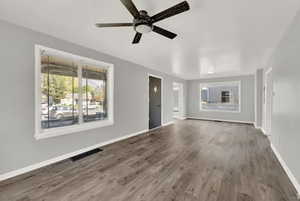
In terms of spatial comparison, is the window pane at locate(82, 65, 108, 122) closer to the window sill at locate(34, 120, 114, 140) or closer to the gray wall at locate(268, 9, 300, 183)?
the window sill at locate(34, 120, 114, 140)

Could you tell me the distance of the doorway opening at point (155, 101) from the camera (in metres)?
5.70

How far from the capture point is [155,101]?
596cm

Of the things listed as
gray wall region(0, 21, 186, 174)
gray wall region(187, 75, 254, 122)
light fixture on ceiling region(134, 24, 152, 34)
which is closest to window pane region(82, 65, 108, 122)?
gray wall region(0, 21, 186, 174)

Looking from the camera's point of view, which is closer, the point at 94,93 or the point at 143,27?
the point at 143,27

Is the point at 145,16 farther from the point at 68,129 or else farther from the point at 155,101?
the point at 155,101


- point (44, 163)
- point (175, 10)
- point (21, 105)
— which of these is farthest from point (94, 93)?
point (175, 10)

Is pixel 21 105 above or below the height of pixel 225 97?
below

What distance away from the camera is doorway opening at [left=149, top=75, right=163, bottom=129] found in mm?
5699

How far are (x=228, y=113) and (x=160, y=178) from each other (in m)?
6.74

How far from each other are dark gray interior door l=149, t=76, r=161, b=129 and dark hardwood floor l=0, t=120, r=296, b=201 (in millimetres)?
2459

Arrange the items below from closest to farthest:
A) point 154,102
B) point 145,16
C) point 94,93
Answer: point 145,16 → point 94,93 → point 154,102

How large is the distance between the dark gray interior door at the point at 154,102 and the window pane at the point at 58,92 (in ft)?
9.85

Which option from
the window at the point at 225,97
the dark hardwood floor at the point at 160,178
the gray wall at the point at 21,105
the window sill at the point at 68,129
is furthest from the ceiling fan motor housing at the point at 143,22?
the window at the point at 225,97

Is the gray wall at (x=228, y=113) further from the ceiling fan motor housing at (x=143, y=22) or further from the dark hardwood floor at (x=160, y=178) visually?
the ceiling fan motor housing at (x=143, y=22)
